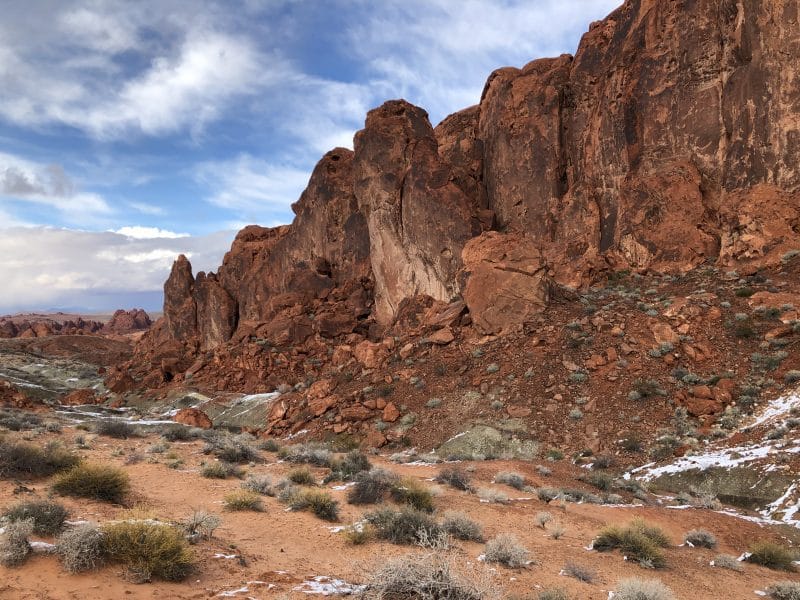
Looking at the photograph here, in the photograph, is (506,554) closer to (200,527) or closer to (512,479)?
(200,527)

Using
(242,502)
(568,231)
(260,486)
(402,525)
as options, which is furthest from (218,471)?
(568,231)

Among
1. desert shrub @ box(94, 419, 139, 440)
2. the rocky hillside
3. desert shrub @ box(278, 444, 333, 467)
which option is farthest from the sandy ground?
the rocky hillside

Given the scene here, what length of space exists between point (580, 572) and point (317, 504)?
14.1 feet

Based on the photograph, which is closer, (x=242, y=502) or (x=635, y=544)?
(x=635, y=544)

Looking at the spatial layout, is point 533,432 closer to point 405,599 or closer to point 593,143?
point 405,599

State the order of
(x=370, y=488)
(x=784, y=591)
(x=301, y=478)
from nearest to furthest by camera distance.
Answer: (x=784, y=591)
(x=370, y=488)
(x=301, y=478)

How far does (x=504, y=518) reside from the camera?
953 cm

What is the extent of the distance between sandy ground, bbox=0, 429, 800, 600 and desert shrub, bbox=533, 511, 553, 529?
155mm

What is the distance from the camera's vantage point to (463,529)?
7840 mm

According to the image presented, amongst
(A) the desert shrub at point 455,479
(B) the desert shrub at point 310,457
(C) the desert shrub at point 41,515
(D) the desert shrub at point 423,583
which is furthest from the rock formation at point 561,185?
(C) the desert shrub at point 41,515

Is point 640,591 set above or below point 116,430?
above

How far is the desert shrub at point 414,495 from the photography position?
9188mm

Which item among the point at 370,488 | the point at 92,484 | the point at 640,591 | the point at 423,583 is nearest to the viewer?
the point at 423,583

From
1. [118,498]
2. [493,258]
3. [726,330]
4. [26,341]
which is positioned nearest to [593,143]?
[493,258]
